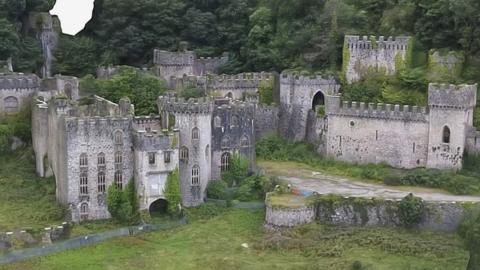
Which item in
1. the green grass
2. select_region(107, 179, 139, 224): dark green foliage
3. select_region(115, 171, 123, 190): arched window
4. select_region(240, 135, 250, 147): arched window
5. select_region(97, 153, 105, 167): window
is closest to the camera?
the green grass

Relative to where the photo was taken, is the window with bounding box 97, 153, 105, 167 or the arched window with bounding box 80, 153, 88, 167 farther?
the window with bounding box 97, 153, 105, 167

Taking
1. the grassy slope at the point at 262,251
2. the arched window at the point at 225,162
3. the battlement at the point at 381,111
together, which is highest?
the battlement at the point at 381,111

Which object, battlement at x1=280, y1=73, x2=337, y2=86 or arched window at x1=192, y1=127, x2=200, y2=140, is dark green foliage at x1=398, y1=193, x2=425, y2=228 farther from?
battlement at x1=280, y1=73, x2=337, y2=86

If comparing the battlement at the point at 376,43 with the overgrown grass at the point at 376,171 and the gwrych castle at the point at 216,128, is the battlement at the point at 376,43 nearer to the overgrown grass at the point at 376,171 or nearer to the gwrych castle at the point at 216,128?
the gwrych castle at the point at 216,128

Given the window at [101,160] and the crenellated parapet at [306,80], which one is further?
the crenellated parapet at [306,80]

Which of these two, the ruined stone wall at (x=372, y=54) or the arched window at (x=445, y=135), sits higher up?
the ruined stone wall at (x=372, y=54)

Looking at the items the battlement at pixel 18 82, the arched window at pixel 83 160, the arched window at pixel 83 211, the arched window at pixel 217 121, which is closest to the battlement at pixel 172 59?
the battlement at pixel 18 82

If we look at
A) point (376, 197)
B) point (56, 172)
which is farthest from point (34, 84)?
point (376, 197)

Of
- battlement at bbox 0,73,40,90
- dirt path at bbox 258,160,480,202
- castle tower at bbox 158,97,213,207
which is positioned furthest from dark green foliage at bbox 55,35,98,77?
→ dirt path at bbox 258,160,480,202
